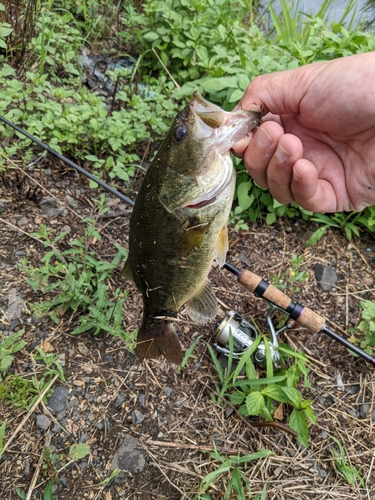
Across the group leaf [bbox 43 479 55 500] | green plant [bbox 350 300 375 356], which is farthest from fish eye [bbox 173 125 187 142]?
green plant [bbox 350 300 375 356]

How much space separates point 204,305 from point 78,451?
1.13 meters

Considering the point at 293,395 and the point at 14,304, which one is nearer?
the point at 293,395

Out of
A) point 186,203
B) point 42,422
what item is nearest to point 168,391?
point 42,422

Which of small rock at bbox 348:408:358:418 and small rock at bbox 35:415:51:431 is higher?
small rock at bbox 348:408:358:418

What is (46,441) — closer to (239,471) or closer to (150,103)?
(239,471)

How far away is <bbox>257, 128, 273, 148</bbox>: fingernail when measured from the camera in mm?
1973

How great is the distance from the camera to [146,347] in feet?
7.40

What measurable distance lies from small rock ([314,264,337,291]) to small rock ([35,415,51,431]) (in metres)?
2.44

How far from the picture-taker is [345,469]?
2.51m

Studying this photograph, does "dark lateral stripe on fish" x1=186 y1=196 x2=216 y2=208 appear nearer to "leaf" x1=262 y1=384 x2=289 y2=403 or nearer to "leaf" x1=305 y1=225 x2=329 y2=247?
"leaf" x1=262 y1=384 x2=289 y2=403

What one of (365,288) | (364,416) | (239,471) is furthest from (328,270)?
(239,471)

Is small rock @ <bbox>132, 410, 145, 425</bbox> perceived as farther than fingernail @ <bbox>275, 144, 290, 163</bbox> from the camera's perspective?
Yes

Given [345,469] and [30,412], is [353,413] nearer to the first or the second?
[345,469]

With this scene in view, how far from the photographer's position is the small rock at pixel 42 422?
2.34 m
